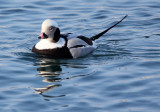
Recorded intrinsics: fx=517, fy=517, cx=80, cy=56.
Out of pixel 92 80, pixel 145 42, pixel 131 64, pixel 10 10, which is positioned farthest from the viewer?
pixel 10 10

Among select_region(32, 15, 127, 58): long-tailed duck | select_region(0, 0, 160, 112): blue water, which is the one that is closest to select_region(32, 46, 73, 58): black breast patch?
select_region(32, 15, 127, 58): long-tailed duck

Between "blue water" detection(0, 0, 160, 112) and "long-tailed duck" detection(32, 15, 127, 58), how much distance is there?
0.22 metres

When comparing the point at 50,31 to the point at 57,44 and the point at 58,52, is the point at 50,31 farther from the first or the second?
the point at 58,52

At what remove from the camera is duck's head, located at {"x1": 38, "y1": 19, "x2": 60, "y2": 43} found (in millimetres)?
11891

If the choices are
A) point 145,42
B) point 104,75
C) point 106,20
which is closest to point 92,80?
point 104,75

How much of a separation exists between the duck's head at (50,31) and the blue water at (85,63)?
54 cm

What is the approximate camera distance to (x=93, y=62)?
11453 mm

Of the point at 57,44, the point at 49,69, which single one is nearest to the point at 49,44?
the point at 57,44

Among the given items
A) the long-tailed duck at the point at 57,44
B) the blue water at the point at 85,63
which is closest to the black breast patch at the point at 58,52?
the long-tailed duck at the point at 57,44

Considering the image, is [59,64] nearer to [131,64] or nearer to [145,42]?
[131,64]

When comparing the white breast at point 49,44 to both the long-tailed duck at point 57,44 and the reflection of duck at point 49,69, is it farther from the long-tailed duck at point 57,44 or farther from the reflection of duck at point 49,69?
the reflection of duck at point 49,69

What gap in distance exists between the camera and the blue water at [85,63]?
8789mm

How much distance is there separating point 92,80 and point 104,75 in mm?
420

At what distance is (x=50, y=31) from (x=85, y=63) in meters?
1.22
